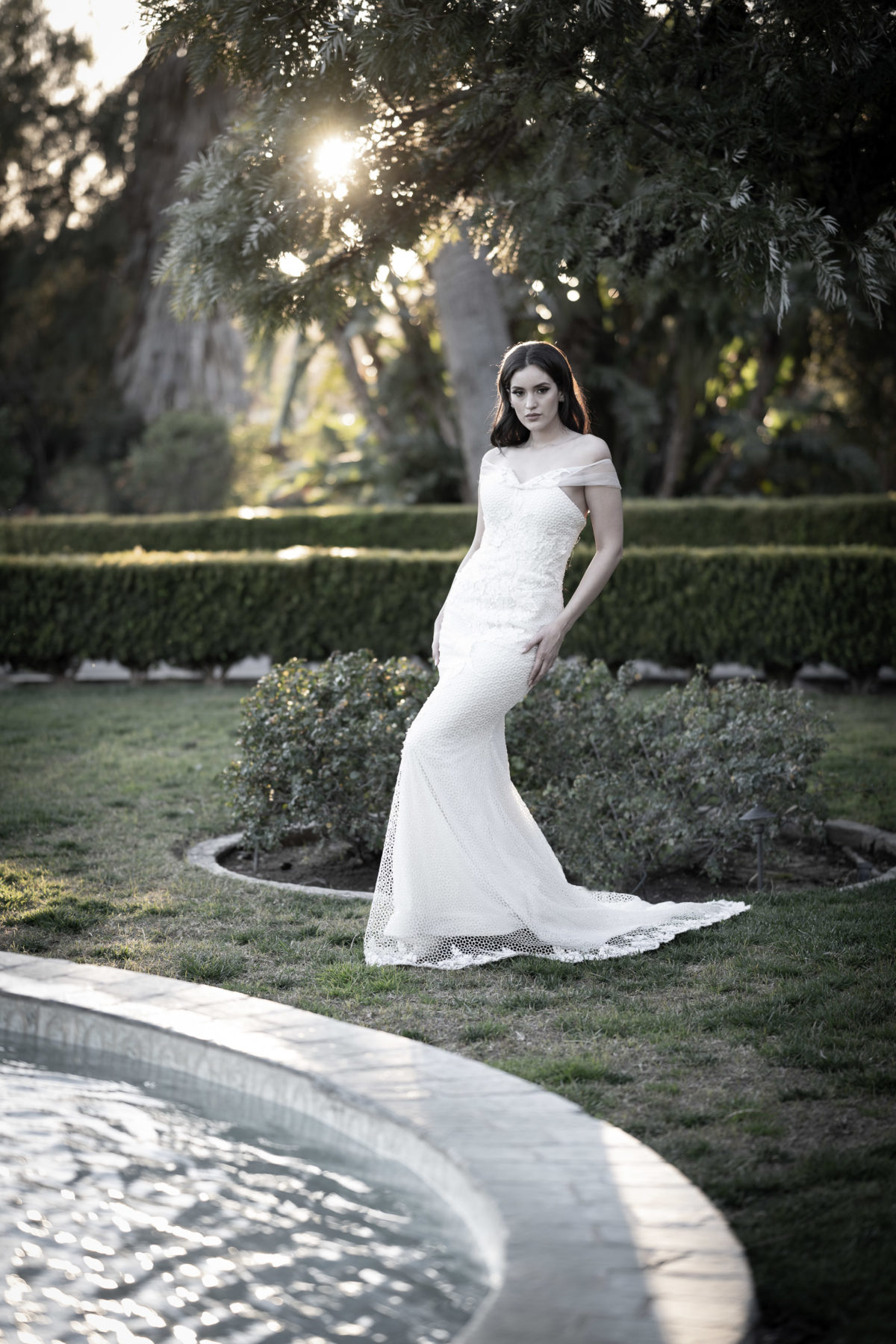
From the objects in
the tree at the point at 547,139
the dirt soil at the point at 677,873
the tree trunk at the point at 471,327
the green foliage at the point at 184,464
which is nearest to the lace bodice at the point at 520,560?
the tree at the point at 547,139

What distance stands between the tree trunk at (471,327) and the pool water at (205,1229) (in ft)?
31.4

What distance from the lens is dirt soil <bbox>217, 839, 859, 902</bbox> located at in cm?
538

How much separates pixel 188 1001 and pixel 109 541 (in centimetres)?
1407

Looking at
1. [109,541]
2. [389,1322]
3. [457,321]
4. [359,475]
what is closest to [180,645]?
[457,321]

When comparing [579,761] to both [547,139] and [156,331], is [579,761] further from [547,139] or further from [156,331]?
[156,331]

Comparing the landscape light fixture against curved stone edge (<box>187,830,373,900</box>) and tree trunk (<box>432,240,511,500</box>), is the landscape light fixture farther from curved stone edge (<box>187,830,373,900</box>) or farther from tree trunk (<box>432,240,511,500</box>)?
tree trunk (<box>432,240,511,500</box>)

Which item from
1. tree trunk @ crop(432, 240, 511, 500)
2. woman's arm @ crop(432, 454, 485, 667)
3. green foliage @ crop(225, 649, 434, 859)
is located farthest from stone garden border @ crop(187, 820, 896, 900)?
tree trunk @ crop(432, 240, 511, 500)

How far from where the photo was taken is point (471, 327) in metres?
12.2

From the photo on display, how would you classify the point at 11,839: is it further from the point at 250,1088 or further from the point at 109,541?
the point at 109,541

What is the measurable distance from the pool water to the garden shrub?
7.72 feet

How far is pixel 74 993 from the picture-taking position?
357 centimetres

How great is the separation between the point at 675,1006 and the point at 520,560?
1.62 metres

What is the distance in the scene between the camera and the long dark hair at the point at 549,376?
14.3 ft

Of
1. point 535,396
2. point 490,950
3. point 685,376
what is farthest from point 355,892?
point 685,376
